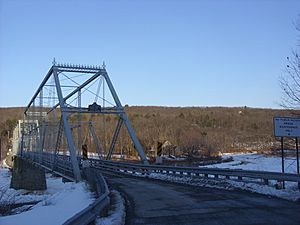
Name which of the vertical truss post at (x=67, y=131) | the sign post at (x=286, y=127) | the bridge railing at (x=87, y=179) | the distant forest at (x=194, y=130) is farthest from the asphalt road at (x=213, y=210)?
the distant forest at (x=194, y=130)

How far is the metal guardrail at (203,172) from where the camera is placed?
1485 cm

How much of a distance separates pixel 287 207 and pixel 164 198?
434 cm

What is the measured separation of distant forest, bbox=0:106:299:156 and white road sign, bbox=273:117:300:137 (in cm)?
5337

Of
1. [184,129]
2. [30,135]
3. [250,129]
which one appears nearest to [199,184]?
[30,135]

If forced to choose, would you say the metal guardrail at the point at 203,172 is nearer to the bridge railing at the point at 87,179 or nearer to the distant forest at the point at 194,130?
the bridge railing at the point at 87,179

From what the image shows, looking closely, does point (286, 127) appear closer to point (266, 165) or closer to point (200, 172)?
point (200, 172)

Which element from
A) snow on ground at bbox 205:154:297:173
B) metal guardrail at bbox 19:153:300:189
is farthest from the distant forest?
metal guardrail at bbox 19:153:300:189

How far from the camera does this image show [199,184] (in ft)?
64.0

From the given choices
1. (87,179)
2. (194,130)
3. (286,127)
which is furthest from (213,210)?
(194,130)

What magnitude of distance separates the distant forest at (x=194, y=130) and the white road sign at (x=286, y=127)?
53365mm

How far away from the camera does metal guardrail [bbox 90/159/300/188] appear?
14.8 meters

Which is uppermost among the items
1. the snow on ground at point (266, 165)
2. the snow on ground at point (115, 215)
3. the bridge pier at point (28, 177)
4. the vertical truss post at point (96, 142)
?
the vertical truss post at point (96, 142)

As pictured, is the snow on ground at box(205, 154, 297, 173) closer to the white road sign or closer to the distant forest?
the white road sign

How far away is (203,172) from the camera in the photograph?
826 inches
